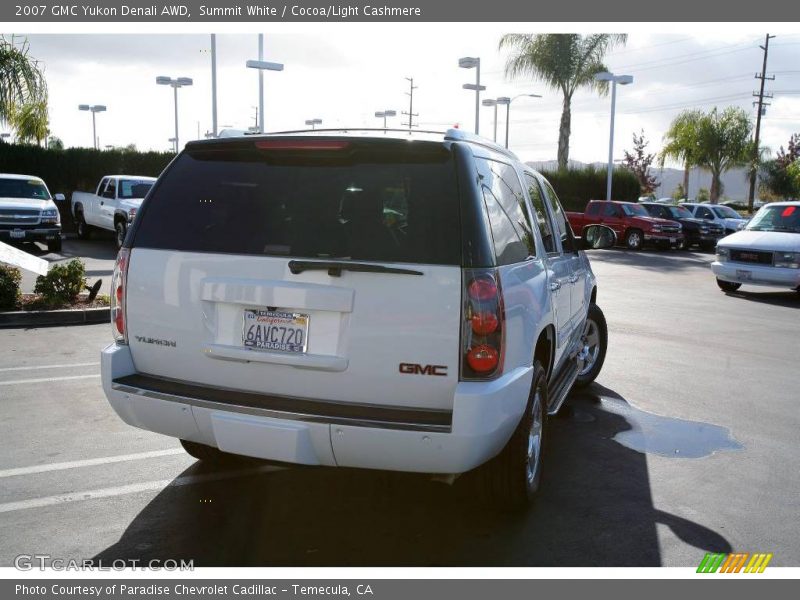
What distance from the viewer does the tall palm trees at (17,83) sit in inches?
713

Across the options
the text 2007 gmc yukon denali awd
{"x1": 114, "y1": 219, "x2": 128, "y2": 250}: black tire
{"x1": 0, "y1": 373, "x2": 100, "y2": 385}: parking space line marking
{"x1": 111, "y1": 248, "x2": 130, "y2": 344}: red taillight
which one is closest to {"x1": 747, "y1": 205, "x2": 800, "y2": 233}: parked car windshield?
the text 2007 gmc yukon denali awd

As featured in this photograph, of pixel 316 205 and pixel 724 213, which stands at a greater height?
pixel 316 205

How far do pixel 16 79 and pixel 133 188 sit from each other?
3.91 metres

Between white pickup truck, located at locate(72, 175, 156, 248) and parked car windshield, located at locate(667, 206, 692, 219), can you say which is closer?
white pickup truck, located at locate(72, 175, 156, 248)

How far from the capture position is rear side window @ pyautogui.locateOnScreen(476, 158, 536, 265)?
12.7ft

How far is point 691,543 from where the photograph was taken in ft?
13.0

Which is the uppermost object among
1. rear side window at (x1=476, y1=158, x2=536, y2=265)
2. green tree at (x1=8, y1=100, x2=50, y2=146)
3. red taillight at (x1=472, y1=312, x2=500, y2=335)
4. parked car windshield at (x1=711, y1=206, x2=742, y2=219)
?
green tree at (x1=8, y1=100, x2=50, y2=146)

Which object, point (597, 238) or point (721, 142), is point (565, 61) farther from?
point (597, 238)

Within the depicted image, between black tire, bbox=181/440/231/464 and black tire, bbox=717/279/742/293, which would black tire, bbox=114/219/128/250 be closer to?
black tire, bbox=717/279/742/293

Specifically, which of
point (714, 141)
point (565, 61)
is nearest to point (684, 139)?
point (714, 141)

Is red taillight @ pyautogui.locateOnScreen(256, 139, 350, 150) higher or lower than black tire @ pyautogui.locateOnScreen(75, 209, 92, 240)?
higher

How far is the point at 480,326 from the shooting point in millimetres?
3557

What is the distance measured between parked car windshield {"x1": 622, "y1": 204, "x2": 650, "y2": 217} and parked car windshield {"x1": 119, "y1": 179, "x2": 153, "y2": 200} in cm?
1609

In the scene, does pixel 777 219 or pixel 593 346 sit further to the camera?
pixel 777 219
